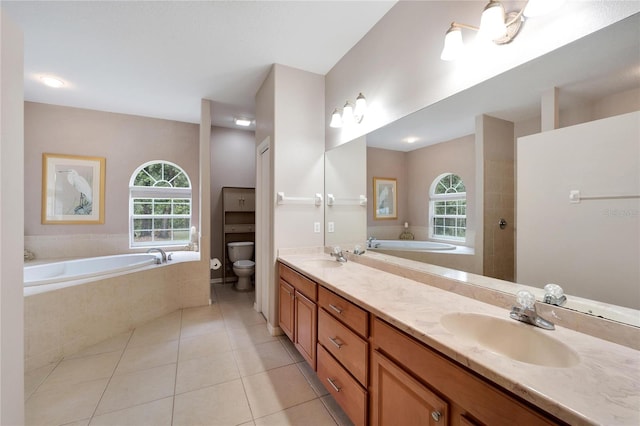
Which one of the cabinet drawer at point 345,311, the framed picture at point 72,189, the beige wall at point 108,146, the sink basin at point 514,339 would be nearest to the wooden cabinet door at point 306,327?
the cabinet drawer at point 345,311

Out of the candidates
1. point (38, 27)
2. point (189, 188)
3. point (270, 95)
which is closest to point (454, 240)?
point (270, 95)

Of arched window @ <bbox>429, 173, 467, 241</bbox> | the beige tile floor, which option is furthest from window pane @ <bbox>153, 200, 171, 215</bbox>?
arched window @ <bbox>429, 173, 467, 241</bbox>

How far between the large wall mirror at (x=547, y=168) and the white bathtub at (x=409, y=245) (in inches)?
0.9

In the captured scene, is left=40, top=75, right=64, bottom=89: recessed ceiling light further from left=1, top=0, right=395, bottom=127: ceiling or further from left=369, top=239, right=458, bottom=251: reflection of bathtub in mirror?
A: left=369, top=239, right=458, bottom=251: reflection of bathtub in mirror

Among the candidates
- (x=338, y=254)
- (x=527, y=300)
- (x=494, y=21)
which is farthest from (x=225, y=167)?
(x=527, y=300)

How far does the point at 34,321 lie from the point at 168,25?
2647 millimetres

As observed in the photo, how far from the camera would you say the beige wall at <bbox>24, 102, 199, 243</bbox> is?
3430mm

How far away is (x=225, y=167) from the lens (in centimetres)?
450

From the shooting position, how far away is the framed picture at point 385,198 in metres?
1.90

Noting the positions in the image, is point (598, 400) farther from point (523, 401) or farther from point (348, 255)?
point (348, 255)

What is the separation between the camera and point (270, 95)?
8.74ft

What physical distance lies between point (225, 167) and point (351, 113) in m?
3.01

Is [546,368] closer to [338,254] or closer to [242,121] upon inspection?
[338,254]

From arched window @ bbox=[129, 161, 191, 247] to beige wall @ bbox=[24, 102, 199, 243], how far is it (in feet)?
A: 0.37
